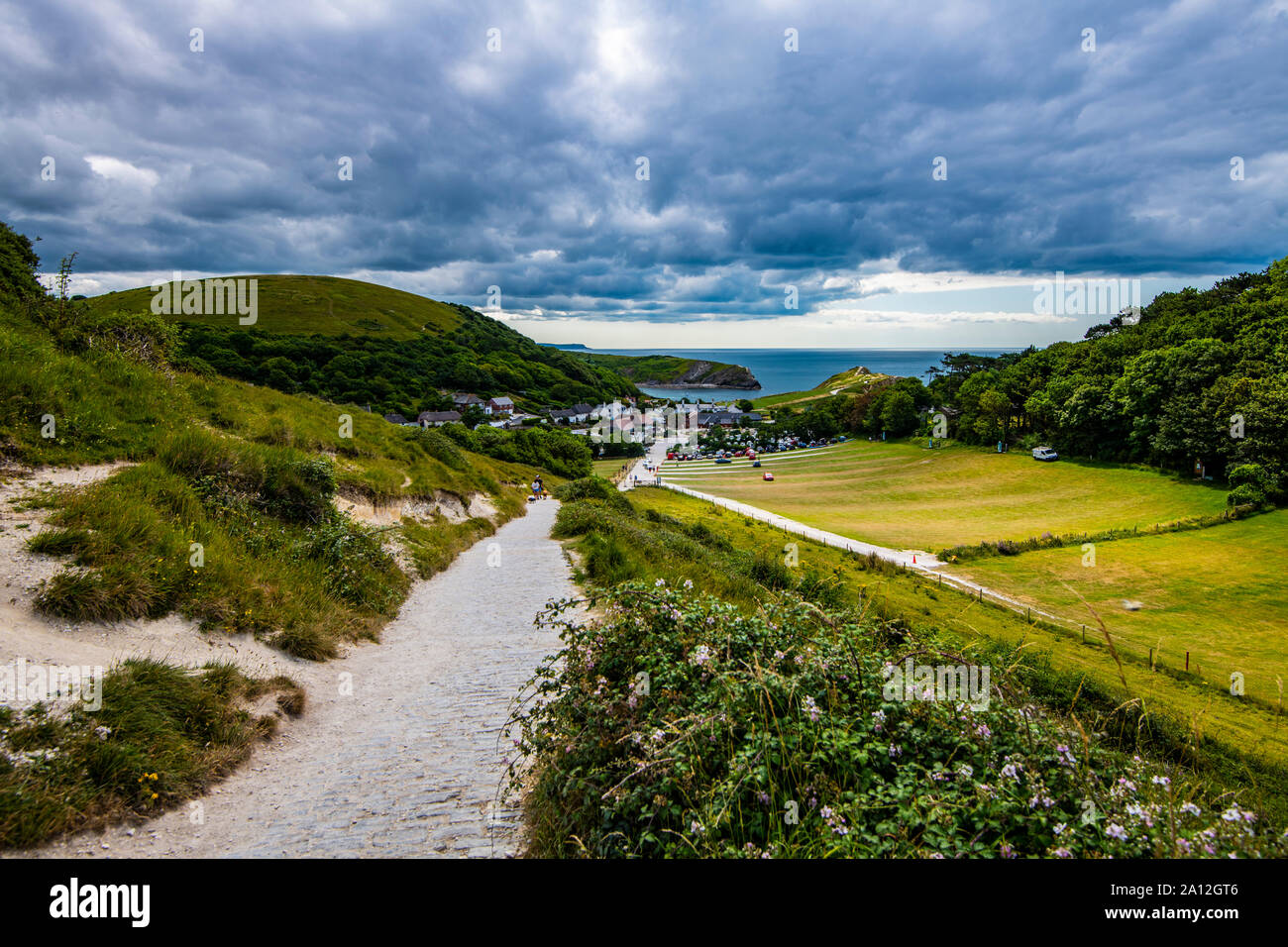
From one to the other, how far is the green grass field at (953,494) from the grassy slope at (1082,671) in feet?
60.7

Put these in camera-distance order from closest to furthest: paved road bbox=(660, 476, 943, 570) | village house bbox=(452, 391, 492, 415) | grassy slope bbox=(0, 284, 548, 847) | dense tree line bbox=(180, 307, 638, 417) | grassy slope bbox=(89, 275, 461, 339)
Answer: grassy slope bbox=(0, 284, 548, 847), paved road bbox=(660, 476, 943, 570), dense tree line bbox=(180, 307, 638, 417), village house bbox=(452, 391, 492, 415), grassy slope bbox=(89, 275, 461, 339)

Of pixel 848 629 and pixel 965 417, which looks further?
pixel 965 417

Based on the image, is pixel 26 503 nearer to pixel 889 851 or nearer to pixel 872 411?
pixel 889 851

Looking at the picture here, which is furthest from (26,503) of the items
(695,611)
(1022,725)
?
(1022,725)

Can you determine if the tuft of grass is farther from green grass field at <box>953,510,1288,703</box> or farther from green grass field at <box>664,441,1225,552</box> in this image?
green grass field at <box>664,441,1225,552</box>

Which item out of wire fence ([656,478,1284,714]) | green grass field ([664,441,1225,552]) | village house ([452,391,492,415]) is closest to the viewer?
wire fence ([656,478,1284,714])

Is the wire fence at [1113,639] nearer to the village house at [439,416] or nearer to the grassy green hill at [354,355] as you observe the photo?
the village house at [439,416]

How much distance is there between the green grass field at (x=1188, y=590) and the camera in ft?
91.9

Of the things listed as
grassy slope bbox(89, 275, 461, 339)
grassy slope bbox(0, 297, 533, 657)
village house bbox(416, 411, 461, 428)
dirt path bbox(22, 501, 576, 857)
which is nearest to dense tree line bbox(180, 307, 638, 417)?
village house bbox(416, 411, 461, 428)

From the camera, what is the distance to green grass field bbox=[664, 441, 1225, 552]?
54531 mm

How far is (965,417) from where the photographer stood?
3974 inches

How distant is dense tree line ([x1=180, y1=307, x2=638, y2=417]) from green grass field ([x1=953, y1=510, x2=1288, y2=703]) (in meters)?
103

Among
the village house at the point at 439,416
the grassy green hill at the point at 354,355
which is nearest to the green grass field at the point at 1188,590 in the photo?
the village house at the point at 439,416
